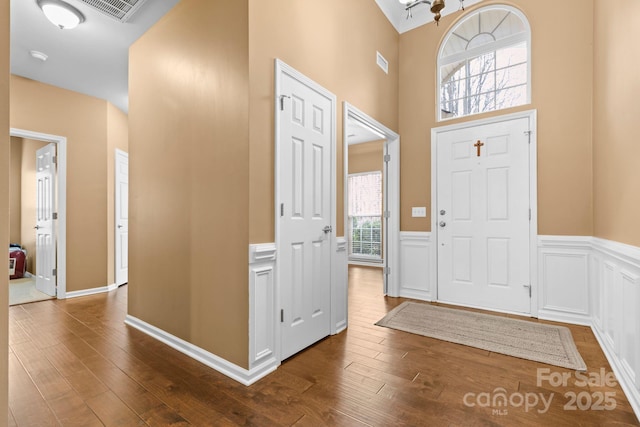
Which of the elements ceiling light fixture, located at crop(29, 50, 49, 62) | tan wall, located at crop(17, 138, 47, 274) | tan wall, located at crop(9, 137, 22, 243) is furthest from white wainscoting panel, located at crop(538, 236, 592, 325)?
tan wall, located at crop(9, 137, 22, 243)

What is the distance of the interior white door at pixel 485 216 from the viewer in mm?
3293

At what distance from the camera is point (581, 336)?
2686mm

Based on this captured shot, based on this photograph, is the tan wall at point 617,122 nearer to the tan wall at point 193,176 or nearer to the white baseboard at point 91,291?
the tan wall at point 193,176

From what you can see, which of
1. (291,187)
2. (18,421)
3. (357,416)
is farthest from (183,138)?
(357,416)

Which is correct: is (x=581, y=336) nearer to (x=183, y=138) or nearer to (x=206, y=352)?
(x=206, y=352)

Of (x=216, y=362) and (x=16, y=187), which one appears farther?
(x=16, y=187)

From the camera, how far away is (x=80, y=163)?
14.4ft

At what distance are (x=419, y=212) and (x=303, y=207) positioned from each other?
2.10 m

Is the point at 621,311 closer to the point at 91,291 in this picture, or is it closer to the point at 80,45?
the point at 80,45

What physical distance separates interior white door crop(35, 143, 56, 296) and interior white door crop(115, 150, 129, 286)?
761mm

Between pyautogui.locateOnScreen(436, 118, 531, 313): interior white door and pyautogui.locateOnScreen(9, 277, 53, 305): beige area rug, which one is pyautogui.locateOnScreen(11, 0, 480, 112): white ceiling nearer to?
pyautogui.locateOnScreen(436, 118, 531, 313): interior white door

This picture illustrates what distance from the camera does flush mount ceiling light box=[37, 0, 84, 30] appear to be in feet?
8.47

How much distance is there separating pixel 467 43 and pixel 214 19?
3.09 m

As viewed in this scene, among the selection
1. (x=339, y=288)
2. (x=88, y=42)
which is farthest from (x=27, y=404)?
(x=88, y=42)
